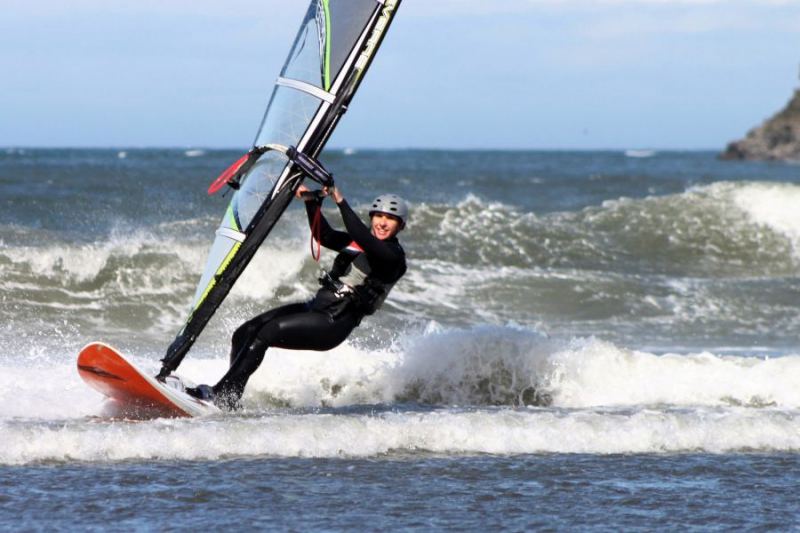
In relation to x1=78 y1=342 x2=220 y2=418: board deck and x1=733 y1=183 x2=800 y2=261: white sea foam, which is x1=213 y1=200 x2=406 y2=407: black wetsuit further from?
x1=733 y1=183 x2=800 y2=261: white sea foam

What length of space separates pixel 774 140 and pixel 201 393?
8646cm

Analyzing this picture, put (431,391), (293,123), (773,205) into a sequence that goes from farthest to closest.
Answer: (773,205), (431,391), (293,123)

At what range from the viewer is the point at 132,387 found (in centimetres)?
617

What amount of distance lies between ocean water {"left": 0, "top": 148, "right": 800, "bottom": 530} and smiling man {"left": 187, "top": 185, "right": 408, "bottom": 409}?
0.39 m

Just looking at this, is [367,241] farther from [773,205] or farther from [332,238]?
[773,205]

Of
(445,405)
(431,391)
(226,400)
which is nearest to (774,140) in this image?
(431,391)

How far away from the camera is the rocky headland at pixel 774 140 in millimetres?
85188

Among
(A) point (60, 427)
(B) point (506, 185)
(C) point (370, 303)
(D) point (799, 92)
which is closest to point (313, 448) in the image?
(C) point (370, 303)

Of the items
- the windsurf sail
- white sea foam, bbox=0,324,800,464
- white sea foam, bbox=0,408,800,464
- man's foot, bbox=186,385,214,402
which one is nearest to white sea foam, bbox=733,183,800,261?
white sea foam, bbox=0,324,800,464

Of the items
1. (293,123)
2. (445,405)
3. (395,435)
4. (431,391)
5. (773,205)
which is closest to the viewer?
(395,435)

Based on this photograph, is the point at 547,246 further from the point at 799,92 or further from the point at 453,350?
the point at 799,92

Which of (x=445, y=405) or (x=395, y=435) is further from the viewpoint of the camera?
(x=445, y=405)

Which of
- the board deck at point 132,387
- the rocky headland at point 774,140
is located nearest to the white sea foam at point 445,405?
the board deck at point 132,387

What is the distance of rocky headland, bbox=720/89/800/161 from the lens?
85188 mm
